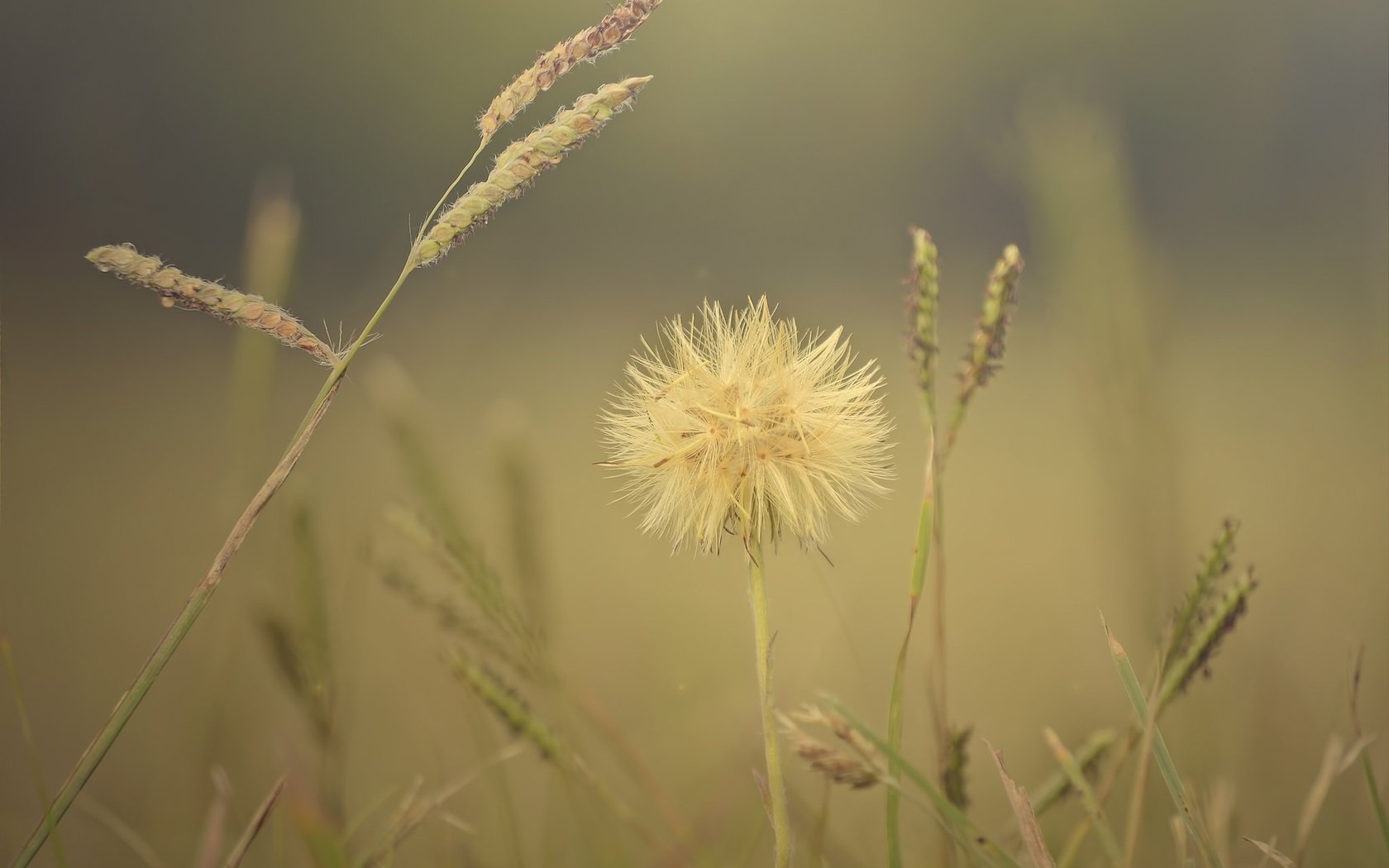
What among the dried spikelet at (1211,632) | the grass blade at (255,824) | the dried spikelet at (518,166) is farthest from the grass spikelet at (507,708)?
the dried spikelet at (1211,632)

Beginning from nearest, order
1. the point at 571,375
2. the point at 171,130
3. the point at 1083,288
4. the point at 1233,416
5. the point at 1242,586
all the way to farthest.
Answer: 1. the point at 1242,586
2. the point at 1083,288
3. the point at 171,130
4. the point at 571,375
5. the point at 1233,416

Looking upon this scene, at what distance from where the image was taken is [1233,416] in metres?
1.03

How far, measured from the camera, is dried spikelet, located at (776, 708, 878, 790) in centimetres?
33

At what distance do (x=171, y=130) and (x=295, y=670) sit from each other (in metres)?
0.61

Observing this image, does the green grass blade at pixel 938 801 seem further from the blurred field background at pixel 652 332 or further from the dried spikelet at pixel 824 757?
the blurred field background at pixel 652 332

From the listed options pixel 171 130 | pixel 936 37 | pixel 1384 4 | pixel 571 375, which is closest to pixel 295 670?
pixel 571 375

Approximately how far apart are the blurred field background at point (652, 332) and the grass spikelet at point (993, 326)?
0.69 feet

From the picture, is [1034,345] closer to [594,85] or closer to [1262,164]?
[1262,164]

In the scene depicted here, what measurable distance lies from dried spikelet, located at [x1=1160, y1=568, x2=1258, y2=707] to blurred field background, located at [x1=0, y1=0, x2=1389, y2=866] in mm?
193

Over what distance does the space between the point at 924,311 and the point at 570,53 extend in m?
0.23

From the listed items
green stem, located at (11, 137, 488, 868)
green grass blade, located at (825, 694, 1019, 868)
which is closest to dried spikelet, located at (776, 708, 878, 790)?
green grass blade, located at (825, 694, 1019, 868)

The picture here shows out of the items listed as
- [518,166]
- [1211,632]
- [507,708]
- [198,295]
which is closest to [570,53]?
[518,166]

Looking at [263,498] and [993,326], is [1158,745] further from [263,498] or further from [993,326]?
[263,498]

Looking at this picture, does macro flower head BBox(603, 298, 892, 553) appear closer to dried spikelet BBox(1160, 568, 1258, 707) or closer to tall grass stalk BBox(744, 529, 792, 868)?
tall grass stalk BBox(744, 529, 792, 868)
